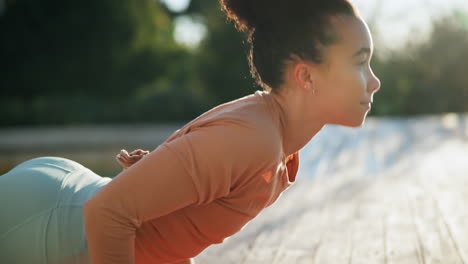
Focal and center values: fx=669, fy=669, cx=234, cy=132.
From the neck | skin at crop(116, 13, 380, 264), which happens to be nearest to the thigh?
skin at crop(116, 13, 380, 264)

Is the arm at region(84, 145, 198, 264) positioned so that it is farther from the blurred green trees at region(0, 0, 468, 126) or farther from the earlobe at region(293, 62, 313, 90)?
the blurred green trees at region(0, 0, 468, 126)

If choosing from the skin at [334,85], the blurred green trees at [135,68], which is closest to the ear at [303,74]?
the skin at [334,85]

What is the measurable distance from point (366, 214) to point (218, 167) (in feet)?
8.18

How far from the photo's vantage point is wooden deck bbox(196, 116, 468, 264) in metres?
2.86

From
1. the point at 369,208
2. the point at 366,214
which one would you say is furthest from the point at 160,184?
the point at 369,208

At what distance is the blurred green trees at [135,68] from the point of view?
13508 millimetres

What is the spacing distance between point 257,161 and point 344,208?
257 centimetres

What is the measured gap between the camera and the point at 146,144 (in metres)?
11.6

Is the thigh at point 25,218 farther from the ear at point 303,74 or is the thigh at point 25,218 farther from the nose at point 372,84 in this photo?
the nose at point 372,84

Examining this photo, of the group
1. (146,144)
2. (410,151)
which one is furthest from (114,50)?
(410,151)

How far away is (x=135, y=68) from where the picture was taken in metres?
16.8

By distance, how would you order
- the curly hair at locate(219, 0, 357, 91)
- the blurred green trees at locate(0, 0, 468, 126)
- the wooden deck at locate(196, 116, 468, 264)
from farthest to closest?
the blurred green trees at locate(0, 0, 468, 126)
the wooden deck at locate(196, 116, 468, 264)
the curly hair at locate(219, 0, 357, 91)

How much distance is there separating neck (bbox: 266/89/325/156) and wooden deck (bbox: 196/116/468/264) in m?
1.13

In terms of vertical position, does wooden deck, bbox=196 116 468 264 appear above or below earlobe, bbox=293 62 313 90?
below
